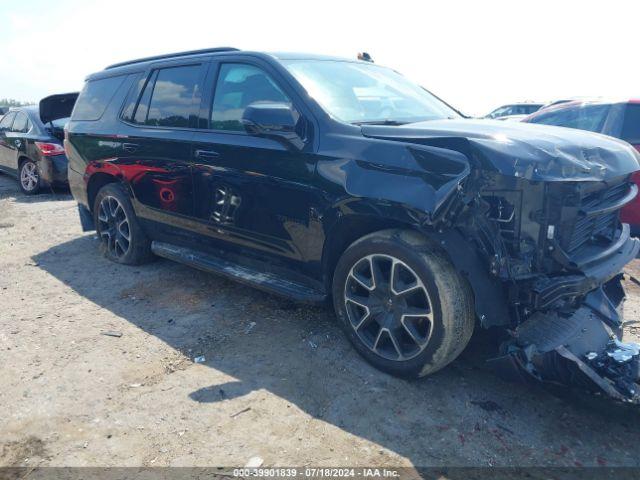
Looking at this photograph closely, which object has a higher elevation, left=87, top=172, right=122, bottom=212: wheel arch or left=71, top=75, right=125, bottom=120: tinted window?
left=71, top=75, right=125, bottom=120: tinted window

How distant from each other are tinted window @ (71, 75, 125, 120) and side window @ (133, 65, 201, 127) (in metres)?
0.61

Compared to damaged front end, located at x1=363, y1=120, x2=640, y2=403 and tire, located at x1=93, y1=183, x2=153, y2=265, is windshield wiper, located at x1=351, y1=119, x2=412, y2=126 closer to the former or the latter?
damaged front end, located at x1=363, y1=120, x2=640, y2=403

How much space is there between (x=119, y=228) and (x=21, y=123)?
19.0 feet

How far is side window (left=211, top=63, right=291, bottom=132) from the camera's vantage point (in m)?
3.60

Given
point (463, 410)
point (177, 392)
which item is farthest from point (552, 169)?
point (177, 392)

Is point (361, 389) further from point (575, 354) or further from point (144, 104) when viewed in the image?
point (144, 104)

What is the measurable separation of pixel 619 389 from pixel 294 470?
1.65m

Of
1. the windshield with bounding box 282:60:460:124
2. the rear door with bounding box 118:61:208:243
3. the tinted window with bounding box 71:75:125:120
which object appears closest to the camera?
the windshield with bounding box 282:60:460:124

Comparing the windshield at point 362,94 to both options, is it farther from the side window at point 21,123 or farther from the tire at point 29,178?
the side window at point 21,123

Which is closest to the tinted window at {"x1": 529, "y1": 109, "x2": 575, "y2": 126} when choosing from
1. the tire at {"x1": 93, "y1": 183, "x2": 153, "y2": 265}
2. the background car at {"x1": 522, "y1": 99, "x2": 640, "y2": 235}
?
the background car at {"x1": 522, "y1": 99, "x2": 640, "y2": 235}

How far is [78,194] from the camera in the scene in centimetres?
563

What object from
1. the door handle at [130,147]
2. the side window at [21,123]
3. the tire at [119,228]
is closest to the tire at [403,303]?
the door handle at [130,147]

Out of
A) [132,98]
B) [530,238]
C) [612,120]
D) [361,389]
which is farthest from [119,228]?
[612,120]

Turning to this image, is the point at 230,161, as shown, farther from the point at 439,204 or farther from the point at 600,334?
the point at 600,334
